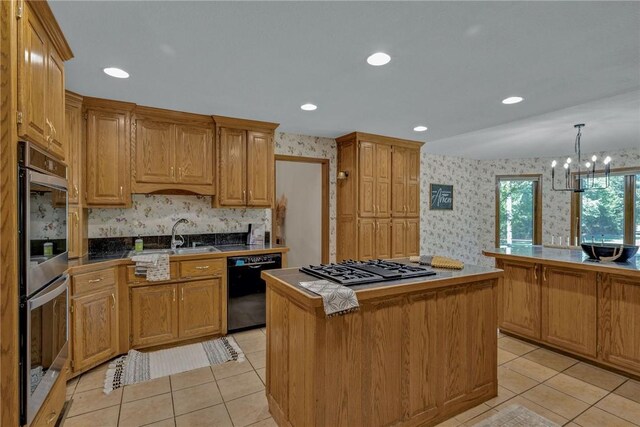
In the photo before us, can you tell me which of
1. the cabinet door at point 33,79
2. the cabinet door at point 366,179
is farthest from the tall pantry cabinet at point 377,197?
the cabinet door at point 33,79

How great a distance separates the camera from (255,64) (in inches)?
90.8

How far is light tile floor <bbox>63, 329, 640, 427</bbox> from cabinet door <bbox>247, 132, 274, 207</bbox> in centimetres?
180

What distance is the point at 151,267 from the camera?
9.49 ft

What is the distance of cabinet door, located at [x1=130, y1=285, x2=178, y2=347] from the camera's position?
293 cm

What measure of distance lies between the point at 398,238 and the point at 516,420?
Result: 2.75 m

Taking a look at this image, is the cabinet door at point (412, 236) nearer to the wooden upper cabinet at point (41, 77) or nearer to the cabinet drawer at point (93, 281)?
the cabinet drawer at point (93, 281)

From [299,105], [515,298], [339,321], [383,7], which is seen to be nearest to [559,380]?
[515,298]

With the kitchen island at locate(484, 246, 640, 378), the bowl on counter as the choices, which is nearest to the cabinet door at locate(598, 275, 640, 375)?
the kitchen island at locate(484, 246, 640, 378)

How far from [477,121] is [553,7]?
6.99 ft

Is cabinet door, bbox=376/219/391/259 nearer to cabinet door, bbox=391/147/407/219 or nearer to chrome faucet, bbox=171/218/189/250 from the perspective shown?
cabinet door, bbox=391/147/407/219

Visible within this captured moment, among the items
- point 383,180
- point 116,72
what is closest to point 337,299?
point 116,72

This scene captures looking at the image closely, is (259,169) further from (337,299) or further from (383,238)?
(337,299)

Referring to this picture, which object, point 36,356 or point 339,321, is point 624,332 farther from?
point 36,356

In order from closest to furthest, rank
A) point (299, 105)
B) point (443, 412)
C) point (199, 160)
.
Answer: point (443, 412), point (299, 105), point (199, 160)
